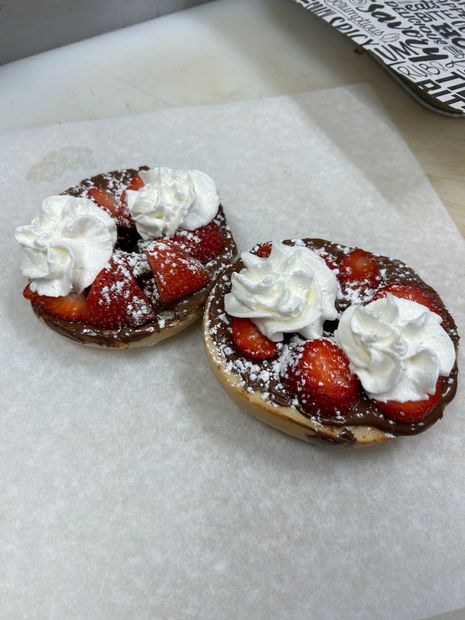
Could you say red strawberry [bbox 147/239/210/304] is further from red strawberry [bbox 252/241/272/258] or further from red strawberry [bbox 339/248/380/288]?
red strawberry [bbox 339/248/380/288]

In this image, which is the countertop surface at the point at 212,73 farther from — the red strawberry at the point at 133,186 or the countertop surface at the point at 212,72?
the red strawberry at the point at 133,186

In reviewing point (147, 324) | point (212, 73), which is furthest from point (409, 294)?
point (212, 73)

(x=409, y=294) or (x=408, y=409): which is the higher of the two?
(x=409, y=294)

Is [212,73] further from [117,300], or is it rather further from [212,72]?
[117,300]

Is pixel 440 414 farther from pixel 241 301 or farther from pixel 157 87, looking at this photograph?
pixel 157 87

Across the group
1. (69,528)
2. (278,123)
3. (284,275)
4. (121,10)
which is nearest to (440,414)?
(284,275)

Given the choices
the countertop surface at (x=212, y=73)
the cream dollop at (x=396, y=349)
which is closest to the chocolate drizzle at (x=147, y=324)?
the cream dollop at (x=396, y=349)

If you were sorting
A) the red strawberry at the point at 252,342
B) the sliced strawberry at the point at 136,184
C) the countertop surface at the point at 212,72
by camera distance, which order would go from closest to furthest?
1. the red strawberry at the point at 252,342
2. the sliced strawberry at the point at 136,184
3. the countertop surface at the point at 212,72
